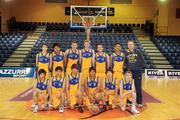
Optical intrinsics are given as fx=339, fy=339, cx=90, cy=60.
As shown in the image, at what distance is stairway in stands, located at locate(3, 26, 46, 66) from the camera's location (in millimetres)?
16764

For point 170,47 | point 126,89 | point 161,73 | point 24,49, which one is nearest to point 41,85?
point 126,89

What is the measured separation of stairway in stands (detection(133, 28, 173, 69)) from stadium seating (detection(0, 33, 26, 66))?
7.17 m

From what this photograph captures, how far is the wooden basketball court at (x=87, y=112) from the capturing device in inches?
276

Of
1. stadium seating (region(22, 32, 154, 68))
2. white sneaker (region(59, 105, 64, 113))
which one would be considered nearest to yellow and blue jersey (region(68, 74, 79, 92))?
white sneaker (region(59, 105, 64, 113))

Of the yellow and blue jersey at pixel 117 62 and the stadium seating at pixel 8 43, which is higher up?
the stadium seating at pixel 8 43

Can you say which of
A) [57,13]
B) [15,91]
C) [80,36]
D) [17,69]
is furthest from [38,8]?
[15,91]

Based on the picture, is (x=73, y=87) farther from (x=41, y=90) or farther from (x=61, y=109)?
(x=41, y=90)

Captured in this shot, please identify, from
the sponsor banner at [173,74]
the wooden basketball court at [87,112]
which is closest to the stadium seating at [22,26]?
the sponsor banner at [173,74]

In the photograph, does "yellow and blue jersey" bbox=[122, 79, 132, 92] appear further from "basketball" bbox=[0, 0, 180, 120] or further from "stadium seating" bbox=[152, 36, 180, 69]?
"stadium seating" bbox=[152, 36, 180, 69]

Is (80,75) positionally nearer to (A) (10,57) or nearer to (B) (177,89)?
(B) (177,89)

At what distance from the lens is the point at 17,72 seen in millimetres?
14648

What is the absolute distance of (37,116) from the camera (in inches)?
275

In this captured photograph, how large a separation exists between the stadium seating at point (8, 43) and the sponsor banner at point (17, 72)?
5.93ft

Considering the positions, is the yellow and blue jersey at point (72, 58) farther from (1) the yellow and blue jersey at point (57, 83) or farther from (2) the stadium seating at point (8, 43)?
(2) the stadium seating at point (8, 43)
